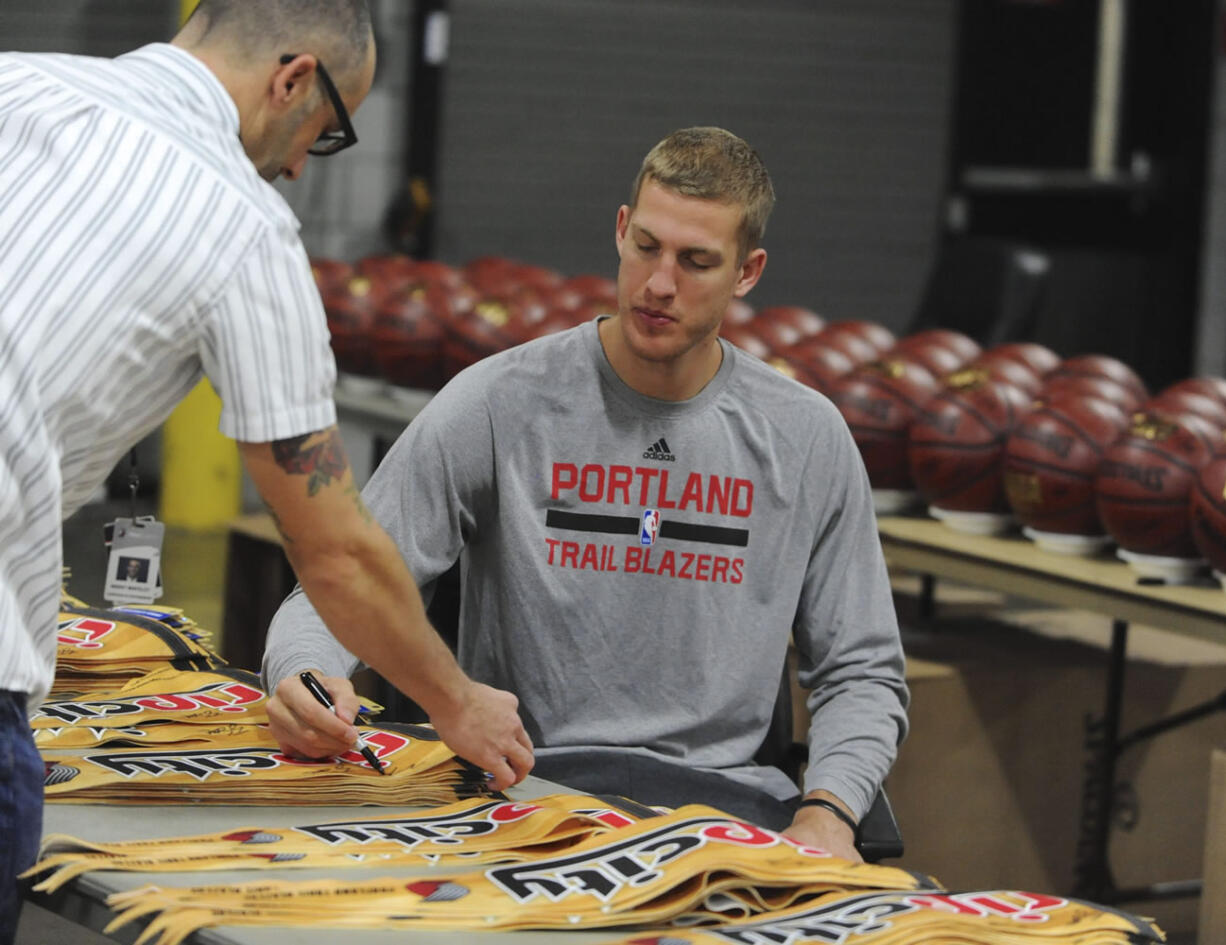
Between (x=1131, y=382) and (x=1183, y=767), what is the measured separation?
0.97 meters

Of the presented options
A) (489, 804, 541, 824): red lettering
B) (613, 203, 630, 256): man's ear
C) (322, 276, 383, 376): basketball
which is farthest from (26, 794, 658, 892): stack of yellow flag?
(322, 276, 383, 376): basketball

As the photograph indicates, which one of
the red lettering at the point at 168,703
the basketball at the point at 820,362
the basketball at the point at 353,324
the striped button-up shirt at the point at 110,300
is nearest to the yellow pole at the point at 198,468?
the basketball at the point at 353,324

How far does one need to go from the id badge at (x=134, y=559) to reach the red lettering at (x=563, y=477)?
0.63 meters

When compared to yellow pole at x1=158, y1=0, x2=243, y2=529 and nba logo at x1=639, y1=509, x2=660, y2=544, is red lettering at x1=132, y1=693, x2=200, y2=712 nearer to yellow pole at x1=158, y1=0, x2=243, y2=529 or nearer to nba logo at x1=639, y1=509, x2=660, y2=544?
nba logo at x1=639, y1=509, x2=660, y2=544

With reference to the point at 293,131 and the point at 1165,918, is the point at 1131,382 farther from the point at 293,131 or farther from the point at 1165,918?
the point at 293,131

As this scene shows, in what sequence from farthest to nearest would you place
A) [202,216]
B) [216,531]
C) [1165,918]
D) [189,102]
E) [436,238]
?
[436,238] → [216,531] → [1165,918] → [189,102] → [202,216]

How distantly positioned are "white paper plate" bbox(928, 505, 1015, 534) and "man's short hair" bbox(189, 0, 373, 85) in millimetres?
2637

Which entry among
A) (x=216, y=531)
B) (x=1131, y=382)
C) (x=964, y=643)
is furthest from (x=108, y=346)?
(x=216, y=531)

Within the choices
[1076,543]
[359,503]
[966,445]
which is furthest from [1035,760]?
[359,503]

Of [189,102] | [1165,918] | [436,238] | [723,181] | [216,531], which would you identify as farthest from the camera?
[436,238]

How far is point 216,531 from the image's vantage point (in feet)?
27.0

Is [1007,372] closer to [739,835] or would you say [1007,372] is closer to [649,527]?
[649,527]

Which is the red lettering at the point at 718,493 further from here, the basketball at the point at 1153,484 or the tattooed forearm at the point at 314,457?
the basketball at the point at 1153,484

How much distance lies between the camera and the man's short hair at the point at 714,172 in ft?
8.91
